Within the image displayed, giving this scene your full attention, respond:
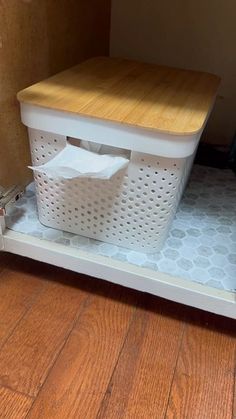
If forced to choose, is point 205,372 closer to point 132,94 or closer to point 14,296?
point 14,296

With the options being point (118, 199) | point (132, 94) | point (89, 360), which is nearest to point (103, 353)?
point (89, 360)

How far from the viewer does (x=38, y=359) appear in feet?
1.89

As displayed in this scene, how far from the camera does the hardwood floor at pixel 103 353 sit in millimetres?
527

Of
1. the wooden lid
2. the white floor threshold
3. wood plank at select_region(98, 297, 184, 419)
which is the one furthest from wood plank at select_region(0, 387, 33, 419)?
the wooden lid

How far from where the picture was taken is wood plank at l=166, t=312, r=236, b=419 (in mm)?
529

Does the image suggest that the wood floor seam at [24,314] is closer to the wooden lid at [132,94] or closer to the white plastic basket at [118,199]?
the white plastic basket at [118,199]

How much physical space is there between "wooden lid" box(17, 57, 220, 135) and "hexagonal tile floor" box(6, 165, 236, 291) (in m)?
0.23

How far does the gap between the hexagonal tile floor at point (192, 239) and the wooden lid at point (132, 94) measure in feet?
0.75

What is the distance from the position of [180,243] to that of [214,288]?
0.12 metres

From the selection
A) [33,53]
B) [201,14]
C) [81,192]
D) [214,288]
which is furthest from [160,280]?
[201,14]

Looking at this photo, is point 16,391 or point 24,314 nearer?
point 16,391

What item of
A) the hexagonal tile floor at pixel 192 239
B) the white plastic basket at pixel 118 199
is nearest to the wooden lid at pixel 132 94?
the white plastic basket at pixel 118 199

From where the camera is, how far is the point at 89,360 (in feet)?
1.90

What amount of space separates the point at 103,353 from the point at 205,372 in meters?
0.16
